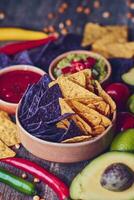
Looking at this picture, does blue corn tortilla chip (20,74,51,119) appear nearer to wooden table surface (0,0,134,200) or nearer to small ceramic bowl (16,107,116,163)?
small ceramic bowl (16,107,116,163)

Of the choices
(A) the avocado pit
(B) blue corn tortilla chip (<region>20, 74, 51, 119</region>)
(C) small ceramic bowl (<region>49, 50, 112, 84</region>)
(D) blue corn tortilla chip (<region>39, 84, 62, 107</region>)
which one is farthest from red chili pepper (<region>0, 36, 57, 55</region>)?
(A) the avocado pit

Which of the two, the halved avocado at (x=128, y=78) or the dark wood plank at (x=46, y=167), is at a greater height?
the halved avocado at (x=128, y=78)

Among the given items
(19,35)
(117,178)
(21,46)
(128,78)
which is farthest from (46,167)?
(19,35)

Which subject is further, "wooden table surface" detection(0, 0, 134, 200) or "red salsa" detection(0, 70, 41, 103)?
"wooden table surface" detection(0, 0, 134, 200)

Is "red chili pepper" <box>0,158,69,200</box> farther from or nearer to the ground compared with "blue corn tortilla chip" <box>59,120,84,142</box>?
nearer to the ground

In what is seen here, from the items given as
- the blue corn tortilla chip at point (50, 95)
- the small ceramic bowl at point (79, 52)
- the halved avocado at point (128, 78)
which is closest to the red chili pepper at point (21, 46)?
the small ceramic bowl at point (79, 52)

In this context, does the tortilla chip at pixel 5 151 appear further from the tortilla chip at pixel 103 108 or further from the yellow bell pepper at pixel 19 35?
the yellow bell pepper at pixel 19 35

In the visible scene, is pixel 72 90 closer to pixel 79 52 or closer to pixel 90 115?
pixel 90 115
